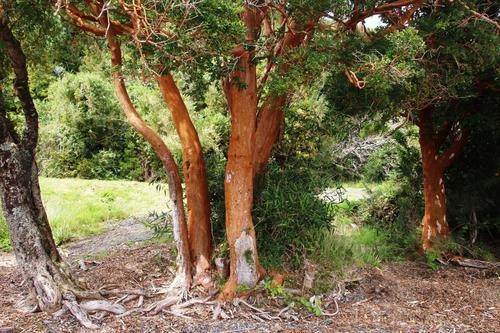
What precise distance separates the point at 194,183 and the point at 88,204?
256 inches

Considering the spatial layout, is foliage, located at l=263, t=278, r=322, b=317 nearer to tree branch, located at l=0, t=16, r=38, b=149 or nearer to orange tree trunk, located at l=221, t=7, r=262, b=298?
orange tree trunk, located at l=221, t=7, r=262, b=298

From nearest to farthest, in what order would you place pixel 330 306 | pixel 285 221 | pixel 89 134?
pixel 330 306 < pixel 285 221 < pixel 89 134

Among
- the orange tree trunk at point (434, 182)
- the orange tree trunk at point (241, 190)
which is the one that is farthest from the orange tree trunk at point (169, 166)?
the orange tree trunk at point (434, 182)

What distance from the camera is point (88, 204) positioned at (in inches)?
460

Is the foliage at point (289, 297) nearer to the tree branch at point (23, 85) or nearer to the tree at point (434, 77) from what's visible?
the tree at point (434, 77)

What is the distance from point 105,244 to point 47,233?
364cm

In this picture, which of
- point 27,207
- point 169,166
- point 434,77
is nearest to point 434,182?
point 434,77

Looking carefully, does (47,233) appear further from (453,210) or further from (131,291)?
(453,210)

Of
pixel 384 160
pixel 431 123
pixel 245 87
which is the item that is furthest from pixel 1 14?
pixel 384 160

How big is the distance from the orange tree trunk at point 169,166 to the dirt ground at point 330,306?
1.21 feet

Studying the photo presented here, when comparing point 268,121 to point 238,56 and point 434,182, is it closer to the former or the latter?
point 238,56

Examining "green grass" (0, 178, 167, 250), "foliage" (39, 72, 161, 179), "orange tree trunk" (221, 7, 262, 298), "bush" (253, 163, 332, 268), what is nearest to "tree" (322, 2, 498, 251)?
"orange tree trunk" (221, 7, 262, 298)

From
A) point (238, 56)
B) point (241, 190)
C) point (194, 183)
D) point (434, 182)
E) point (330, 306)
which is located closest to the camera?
point (238, 56)

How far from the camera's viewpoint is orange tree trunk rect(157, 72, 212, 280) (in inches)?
231
